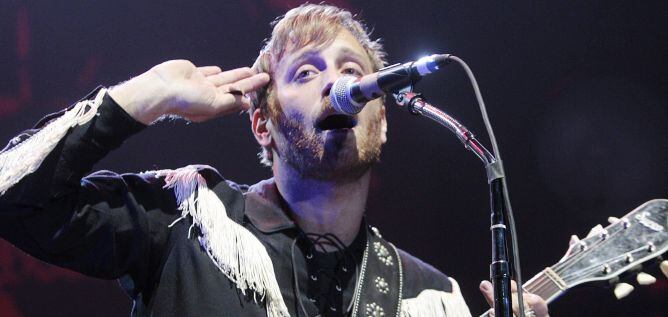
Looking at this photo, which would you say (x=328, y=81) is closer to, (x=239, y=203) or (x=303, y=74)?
(x=303, y=74)

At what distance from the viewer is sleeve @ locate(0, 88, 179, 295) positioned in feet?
5.35

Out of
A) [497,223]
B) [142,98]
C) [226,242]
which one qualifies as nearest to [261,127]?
[226,242]

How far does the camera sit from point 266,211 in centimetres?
220

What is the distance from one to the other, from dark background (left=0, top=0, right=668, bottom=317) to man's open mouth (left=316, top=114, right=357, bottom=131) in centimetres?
122

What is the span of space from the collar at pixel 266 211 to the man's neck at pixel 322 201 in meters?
0.05

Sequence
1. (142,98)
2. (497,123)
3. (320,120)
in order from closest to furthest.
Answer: (142,98) → (320,120) → (497,123)

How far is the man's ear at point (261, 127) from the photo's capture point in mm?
2388

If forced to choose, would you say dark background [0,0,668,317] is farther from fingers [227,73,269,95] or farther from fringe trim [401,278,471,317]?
fingers [227,73,269,95]

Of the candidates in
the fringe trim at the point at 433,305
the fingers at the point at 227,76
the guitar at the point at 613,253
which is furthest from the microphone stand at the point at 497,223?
the guitar at the point at 613,253

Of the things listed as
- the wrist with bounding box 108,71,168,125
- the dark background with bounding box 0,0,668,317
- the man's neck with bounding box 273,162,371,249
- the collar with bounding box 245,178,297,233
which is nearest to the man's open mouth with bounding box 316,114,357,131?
the man's neck with bounding box 273,162,371,249

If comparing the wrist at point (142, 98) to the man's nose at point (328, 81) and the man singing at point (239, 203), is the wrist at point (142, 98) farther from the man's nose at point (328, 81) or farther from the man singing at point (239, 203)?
the man's nose at point (328, 81)

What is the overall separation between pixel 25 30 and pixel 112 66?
1.29 feet

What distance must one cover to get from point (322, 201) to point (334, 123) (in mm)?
274

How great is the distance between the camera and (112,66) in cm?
311
